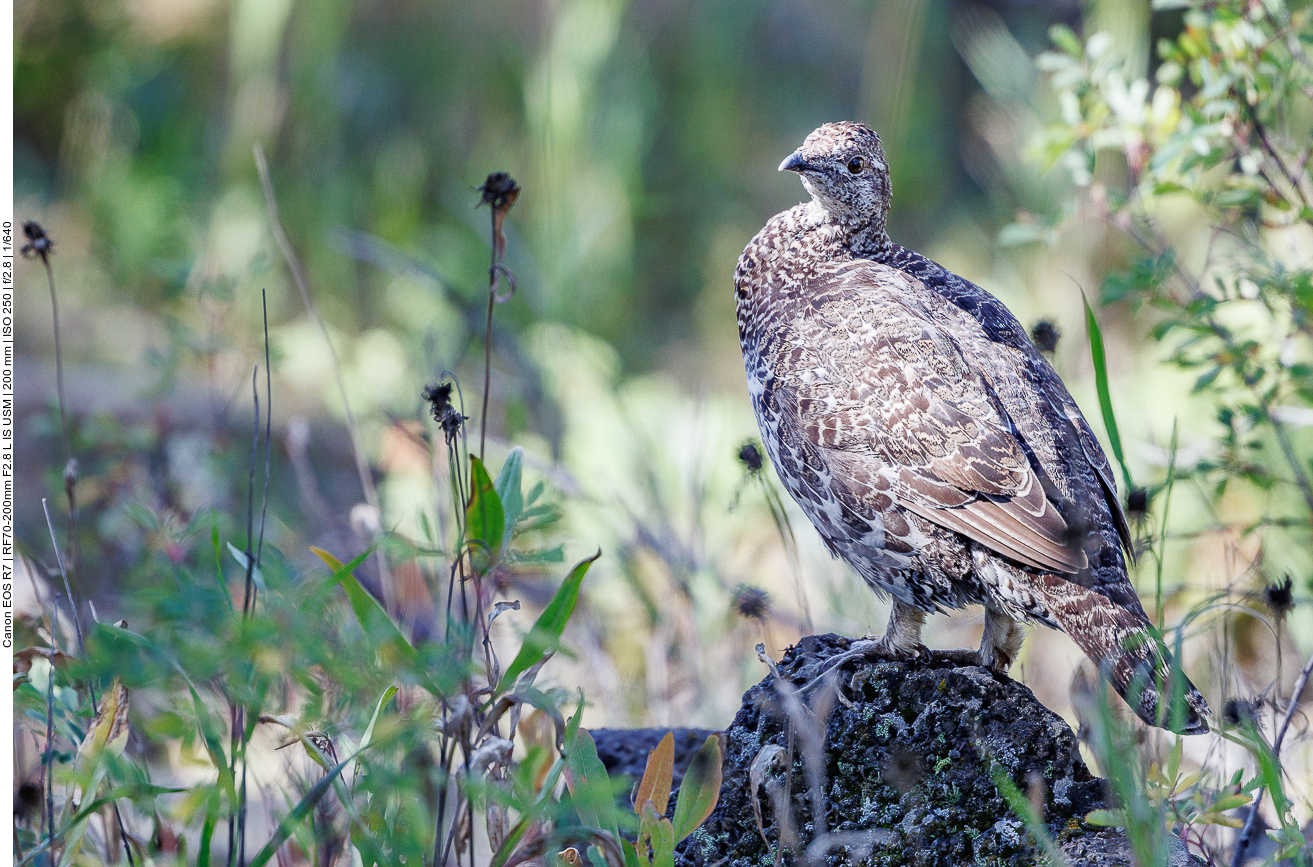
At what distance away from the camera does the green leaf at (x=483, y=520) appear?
200cm

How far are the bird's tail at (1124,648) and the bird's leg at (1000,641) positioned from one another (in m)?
0.36

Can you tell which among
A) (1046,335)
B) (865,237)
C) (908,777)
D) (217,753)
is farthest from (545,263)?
(217,753)

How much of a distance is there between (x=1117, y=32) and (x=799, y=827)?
20.1 feet

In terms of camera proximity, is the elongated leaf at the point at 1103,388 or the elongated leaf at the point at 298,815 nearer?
the elongated leaf at the point at 298,815

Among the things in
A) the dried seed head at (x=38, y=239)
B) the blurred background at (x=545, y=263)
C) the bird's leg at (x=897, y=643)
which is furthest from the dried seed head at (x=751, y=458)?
the dried seed head at (x=38, y=239)

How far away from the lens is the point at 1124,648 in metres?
2.41

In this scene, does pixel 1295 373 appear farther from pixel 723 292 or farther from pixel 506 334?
pixel 723 292

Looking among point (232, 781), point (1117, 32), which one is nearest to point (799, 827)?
point (232, 781)

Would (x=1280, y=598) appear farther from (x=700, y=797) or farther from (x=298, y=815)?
(x=298, y=815)

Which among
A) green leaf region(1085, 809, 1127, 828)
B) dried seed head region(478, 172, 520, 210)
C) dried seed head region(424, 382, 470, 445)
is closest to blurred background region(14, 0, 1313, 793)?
dried seed head region(424, 382, 470, 445)

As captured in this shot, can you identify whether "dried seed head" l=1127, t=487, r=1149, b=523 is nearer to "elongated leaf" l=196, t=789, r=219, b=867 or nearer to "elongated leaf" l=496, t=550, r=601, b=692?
"elongated leaf" l=496, t=550, r=601, b=692

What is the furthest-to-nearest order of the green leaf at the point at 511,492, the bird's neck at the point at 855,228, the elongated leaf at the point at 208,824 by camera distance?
the bird's neck at the point at 855,228 < the green leaf at the point at 511,492 < the elongated leaf at the point at 208,824

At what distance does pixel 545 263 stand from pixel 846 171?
4.39 m

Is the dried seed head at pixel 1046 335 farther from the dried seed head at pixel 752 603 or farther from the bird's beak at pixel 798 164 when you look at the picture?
the dried seed head at pixel 752 603
